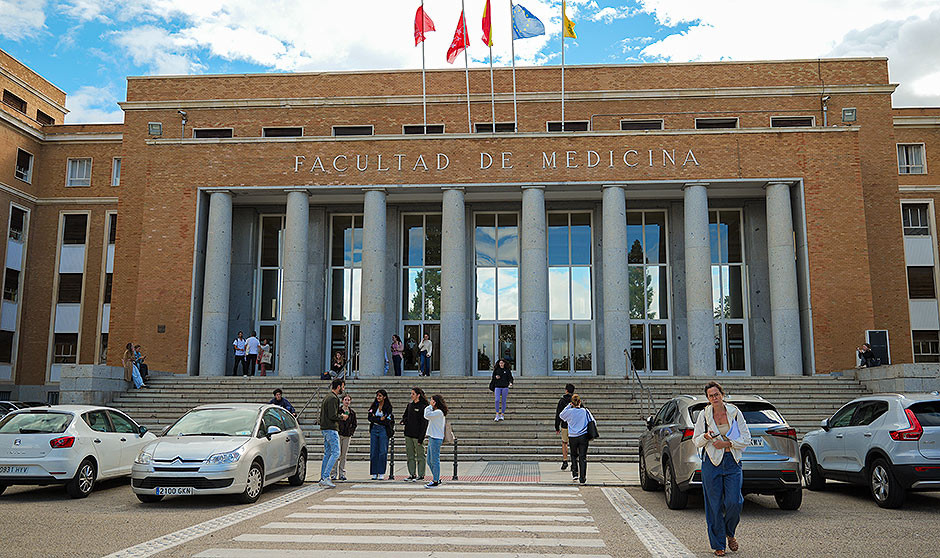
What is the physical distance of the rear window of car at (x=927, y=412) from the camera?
35.4 feet

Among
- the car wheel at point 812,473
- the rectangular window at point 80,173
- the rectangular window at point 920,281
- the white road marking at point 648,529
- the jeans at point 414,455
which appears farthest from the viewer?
the rectangular window at point 80,173

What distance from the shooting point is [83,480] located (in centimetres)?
1200

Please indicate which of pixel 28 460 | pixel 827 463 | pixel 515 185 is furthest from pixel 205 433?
pixel 515 185

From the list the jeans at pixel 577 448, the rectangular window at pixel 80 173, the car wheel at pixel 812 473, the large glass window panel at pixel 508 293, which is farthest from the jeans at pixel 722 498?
the rectangular window at pixel 80 173

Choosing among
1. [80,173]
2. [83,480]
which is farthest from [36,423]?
[80,173]

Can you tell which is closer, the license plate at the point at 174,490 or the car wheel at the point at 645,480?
the license plate at the point at 174,490

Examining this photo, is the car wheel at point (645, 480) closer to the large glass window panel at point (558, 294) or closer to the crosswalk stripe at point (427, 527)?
the crosswalk stripe at point (427, 527)

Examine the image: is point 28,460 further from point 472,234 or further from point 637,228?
point 637,228

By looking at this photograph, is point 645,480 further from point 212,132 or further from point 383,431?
point 212,132

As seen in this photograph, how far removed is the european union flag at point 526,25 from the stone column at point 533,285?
20.2 feet

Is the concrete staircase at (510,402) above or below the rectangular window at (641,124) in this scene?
below

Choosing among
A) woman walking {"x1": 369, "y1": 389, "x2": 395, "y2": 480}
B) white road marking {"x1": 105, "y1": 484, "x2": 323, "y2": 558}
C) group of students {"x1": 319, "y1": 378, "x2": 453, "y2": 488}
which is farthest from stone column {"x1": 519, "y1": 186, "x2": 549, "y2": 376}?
white road marking {"x1": 105, "y1": 484, "x2": 323, "y2": 558}

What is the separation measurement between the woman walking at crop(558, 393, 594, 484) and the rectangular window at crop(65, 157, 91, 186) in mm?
34731

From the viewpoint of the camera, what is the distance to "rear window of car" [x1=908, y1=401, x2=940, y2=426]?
425 inches
